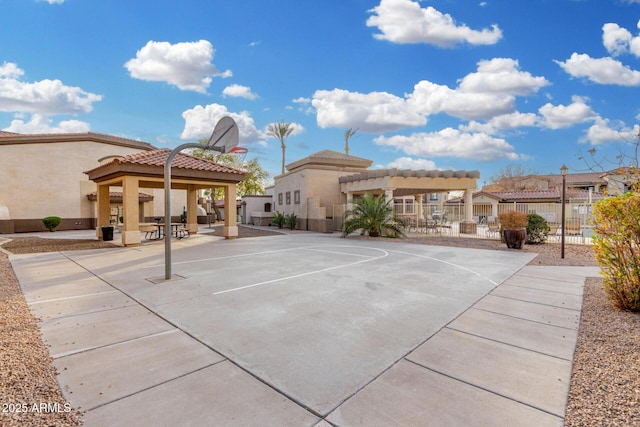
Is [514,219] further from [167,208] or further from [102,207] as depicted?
[102,207]

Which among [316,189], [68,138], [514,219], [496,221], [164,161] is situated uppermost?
[68,138]

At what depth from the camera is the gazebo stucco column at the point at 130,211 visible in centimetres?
1469

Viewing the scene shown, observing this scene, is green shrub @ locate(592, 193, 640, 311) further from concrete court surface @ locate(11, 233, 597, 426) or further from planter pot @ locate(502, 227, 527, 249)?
planter pot @ locate(502, 227, 527, 249)

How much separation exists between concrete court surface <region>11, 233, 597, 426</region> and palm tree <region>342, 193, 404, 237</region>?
9.78m

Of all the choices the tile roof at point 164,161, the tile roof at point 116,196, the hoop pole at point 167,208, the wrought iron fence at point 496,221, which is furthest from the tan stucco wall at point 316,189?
the hoop pole at point 167,208

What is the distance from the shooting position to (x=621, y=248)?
529 centimetres

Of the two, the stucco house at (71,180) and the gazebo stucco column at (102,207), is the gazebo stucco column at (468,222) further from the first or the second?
the gazebo stucco column at (102,207)

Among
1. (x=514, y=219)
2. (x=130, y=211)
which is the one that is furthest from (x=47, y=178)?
(x=514, y=219)

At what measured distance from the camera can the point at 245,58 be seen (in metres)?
19.1

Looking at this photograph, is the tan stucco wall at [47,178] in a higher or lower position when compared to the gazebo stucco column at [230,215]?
higher

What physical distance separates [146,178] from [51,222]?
13.6 m

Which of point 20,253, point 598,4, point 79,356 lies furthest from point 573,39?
point 20,253

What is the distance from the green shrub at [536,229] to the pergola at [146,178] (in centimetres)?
1525

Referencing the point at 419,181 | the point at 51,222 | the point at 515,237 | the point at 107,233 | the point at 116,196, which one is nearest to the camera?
the point at 515,237
